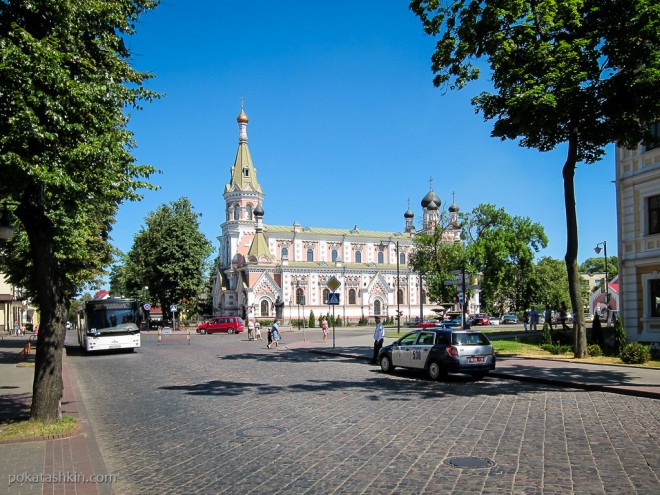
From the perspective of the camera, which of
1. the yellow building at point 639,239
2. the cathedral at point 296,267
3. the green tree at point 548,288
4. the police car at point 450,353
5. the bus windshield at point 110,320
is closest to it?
the police car at point 450,353

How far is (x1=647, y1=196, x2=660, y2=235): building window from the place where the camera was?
78.1 feet

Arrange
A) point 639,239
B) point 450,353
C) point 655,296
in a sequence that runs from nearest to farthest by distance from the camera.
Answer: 1. point 450,353
2. point 655,296
3. point 639,239

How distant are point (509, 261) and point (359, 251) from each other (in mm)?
35366

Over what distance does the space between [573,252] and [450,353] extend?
831 cm

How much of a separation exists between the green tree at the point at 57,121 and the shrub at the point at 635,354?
16414mm

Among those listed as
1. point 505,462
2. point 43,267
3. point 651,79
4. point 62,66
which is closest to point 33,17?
point 62,66

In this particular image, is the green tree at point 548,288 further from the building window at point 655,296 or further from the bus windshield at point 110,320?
the bus windshield at point 110,320

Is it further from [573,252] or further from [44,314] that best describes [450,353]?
[44,314]

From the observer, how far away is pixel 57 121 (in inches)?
330

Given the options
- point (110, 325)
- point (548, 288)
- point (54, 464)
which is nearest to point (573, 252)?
point (54, 464)

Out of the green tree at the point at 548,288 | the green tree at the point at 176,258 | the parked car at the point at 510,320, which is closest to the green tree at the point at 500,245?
the parked car at the point at 510,320

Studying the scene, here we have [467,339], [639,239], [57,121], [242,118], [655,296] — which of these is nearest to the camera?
[57,121]

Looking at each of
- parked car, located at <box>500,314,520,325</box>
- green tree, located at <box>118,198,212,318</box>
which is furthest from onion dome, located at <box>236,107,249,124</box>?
parked car, located at <box>500,314,520,325</box>

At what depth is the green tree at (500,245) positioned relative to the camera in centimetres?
5962
